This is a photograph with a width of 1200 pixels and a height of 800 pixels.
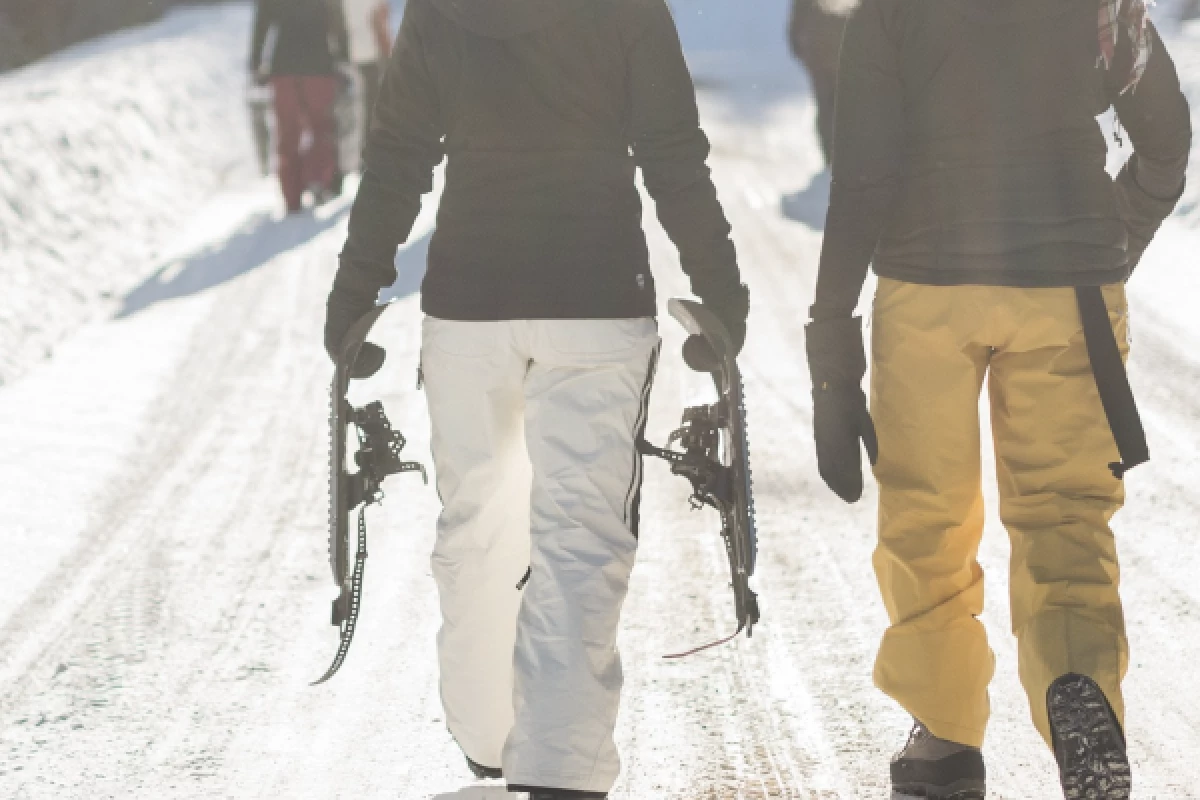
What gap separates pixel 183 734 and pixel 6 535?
193cm

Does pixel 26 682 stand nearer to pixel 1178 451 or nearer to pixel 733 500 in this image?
pixel 733 500

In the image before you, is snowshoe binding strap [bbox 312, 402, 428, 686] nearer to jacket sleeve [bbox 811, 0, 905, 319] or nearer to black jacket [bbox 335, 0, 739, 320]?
black jacket [bbox 335, 0, 739, 320]

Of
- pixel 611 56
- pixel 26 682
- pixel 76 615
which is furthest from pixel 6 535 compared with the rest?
pixel 611 56

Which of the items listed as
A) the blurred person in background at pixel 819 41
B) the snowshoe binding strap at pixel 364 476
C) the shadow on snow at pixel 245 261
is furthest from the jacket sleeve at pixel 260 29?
the snowshoe binding strap at pixel 364 476

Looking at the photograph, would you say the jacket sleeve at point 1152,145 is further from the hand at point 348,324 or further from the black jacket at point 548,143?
the hand at point 348,324

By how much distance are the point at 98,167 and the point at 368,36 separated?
2256mm

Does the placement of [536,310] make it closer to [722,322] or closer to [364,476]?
[722,322]

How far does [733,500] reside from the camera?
347 cm

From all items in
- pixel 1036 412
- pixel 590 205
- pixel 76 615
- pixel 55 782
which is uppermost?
pixel 590 205

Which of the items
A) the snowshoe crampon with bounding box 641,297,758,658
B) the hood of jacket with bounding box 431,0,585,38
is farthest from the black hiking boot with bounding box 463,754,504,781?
the hood of jacket with bounding box 431,0,585,38

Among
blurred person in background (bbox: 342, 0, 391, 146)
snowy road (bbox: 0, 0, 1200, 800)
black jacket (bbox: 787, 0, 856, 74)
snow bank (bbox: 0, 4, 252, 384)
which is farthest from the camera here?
black jacket (bbox: 787, 0, 856, 74)

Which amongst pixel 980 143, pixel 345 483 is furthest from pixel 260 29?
pixel 980 143

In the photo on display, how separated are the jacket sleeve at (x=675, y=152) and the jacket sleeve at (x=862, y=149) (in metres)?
0.23

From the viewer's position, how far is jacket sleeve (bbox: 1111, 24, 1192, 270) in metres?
3.43
